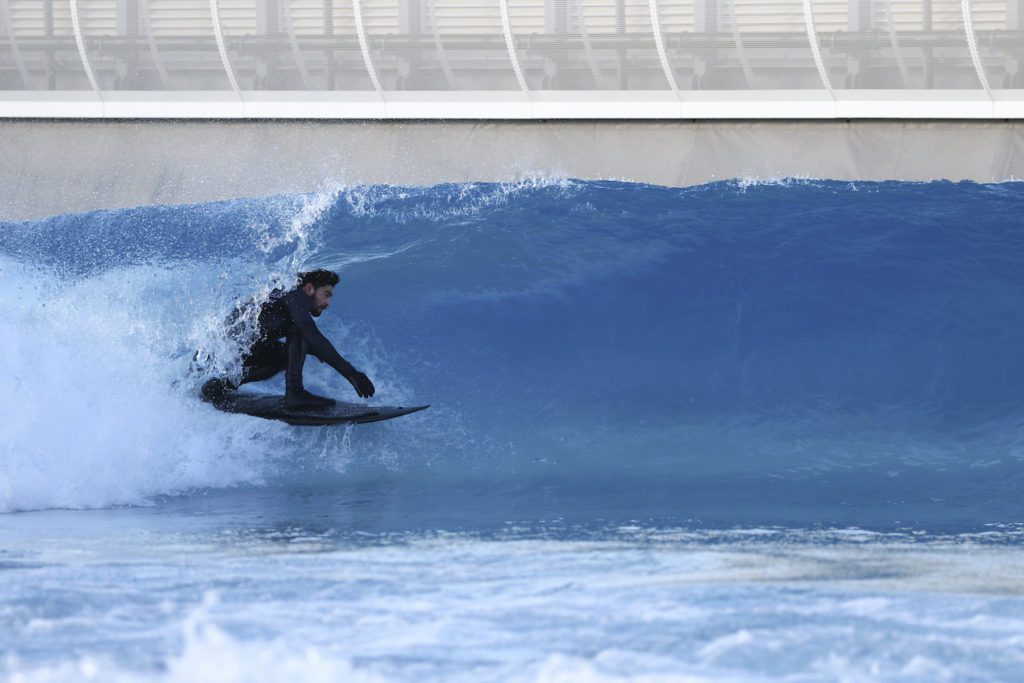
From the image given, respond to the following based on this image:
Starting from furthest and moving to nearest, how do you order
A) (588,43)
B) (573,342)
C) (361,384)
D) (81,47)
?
1. (81,47)
2. (588,43)
3. (573,342)
4. (361,384)

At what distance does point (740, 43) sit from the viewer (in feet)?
43.2

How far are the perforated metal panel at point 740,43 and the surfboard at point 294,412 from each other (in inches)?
264

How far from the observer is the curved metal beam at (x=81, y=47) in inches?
556

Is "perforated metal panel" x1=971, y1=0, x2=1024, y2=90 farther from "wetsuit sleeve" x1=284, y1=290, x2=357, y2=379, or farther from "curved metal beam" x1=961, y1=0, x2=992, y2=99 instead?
"wetsuit sleeve" x1=284, y1=290, x2=357, y2=379

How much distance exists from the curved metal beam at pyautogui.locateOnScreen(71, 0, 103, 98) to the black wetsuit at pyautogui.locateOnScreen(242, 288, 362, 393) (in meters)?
7.62

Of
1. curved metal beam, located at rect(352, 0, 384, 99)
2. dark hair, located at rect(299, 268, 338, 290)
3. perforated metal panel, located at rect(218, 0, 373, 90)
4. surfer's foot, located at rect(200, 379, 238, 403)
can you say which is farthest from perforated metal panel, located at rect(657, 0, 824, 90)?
surfer's foot, located at rect(200, 379, 238, 403)

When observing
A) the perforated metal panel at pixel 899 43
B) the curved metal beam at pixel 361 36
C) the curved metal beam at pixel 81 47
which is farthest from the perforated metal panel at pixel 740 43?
the curved metal beam at pixel 81 47

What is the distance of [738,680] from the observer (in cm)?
389

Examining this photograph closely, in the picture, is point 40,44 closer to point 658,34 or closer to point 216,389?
point 658,34

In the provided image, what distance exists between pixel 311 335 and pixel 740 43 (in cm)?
708

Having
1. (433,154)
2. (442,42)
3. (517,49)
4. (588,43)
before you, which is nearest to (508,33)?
(517,49)

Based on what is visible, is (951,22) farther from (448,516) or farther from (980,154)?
(448,516)

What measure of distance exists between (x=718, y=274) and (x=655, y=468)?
3337 millimetres

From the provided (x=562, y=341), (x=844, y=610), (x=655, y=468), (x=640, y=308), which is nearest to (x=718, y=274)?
(x=640, y=308)
